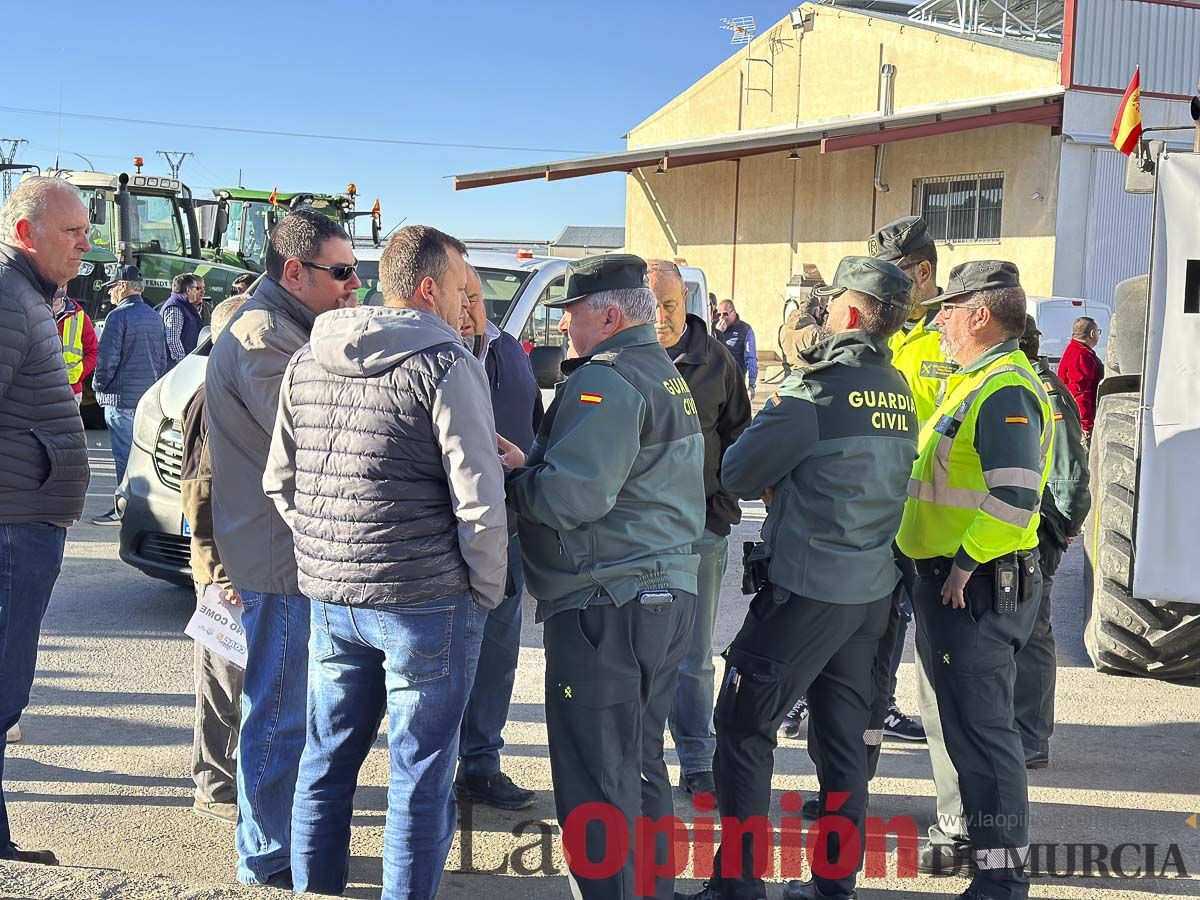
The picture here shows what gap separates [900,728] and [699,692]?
3.84ft

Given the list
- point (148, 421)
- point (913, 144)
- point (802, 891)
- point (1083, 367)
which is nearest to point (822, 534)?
point (802, 891)

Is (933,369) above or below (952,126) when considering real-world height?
below

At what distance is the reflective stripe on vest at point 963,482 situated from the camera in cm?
359

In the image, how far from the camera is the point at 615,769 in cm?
322

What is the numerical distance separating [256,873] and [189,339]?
26.0 ft

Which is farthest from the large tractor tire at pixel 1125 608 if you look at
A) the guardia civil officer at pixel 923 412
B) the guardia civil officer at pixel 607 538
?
the guardia civil officer at pixel 607 538

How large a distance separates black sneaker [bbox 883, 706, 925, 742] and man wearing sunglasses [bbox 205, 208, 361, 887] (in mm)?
2747

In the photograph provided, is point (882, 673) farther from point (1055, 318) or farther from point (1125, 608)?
point (1055, 318)

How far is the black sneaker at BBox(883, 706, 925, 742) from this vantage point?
5230 millimetres

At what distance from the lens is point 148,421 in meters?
6.59

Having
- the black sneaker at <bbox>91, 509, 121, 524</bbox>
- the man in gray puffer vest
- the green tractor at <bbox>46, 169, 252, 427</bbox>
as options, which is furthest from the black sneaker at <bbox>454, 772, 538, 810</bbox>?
the green tractor at <bbox>46, 169, 252, 427</bbox>

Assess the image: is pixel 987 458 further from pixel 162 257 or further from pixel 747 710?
pixel 162 257

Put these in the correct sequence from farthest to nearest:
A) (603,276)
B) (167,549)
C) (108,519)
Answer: (108,519) < (167,549) < (603,276)

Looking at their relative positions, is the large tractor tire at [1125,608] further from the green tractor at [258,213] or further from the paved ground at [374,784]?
the green tractor at [258,213]
